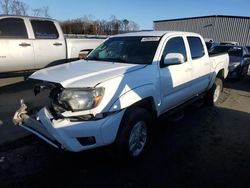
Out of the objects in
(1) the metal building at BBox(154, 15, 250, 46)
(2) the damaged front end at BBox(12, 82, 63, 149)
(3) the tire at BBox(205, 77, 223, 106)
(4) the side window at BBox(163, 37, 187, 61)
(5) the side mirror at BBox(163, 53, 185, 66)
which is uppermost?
(1) the metal building at BBox(154, 15, 250, 46)

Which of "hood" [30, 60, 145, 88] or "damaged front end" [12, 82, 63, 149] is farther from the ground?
"hood" [30, 60, 145, 88]

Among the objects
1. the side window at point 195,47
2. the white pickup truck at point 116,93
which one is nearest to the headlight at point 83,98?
the white pickup truck at point 116,93

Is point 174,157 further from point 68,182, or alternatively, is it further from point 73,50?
point 73,50

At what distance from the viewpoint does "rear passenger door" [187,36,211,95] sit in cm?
580

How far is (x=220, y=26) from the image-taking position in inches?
1468

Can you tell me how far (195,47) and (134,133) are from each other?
284 centimetres

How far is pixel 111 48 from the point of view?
538 cm

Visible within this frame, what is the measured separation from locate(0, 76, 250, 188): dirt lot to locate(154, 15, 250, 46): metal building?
33.2 meters

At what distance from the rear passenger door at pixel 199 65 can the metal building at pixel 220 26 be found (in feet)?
106

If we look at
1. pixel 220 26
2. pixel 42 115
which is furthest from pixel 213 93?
pixel 220 26

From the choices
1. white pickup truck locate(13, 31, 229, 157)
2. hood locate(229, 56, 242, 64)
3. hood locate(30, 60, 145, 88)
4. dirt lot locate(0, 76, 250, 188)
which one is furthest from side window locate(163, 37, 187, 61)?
hood locate(229, 56, 242, 64)

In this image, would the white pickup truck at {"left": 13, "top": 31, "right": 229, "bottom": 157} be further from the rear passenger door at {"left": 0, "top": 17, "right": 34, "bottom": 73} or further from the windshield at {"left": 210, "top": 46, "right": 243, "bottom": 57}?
the windshield at {"left": 210, "top": 46, "right": 243, "bottom": 57}

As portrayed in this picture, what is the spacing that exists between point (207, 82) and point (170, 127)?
5.42 feet

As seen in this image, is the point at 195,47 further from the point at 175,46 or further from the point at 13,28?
the point at 13,28
